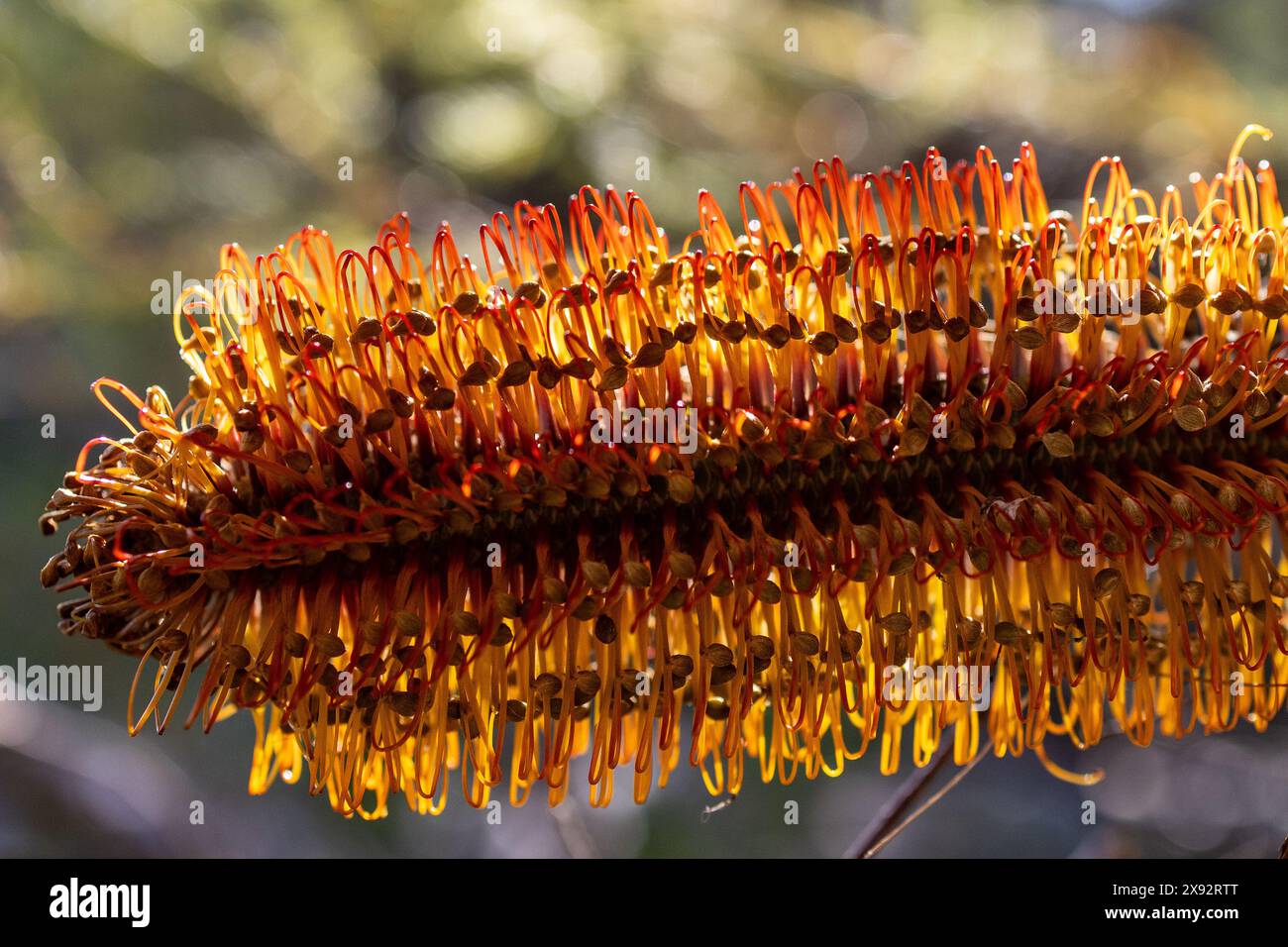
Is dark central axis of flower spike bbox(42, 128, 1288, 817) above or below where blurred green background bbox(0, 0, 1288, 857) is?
below

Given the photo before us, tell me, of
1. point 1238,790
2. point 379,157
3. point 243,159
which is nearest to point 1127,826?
point 1238,790

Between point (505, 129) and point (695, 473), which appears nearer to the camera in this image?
point (695, 473)

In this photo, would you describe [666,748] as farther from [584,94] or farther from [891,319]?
[584,94]

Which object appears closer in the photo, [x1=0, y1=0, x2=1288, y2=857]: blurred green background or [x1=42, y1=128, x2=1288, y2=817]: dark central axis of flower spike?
[x1=42, y1=128, x2=1288, y2=817]: dark central axis of flower spike

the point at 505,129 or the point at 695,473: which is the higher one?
the point at 505,129
